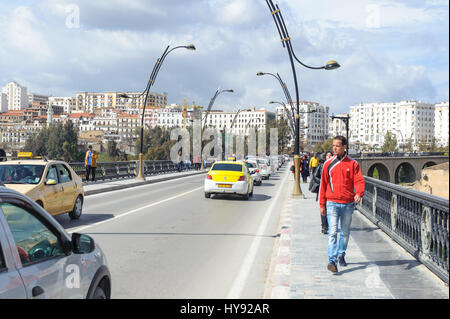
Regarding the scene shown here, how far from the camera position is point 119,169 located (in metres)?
30.3

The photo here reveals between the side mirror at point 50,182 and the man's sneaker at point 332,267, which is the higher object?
the side mirror at point 50,182

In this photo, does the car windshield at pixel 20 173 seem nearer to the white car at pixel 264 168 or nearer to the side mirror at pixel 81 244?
the side mirror at pixel 81 244

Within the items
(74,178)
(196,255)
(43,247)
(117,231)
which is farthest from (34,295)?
(74,178)

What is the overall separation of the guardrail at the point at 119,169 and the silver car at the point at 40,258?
2101 centimetres

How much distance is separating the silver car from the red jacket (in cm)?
371

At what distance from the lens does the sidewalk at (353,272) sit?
5531mm

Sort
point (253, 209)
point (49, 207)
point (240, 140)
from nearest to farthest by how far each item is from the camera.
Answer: point (49, 207) → point (253, 209) → point (240, 140)

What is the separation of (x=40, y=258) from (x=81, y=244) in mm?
559

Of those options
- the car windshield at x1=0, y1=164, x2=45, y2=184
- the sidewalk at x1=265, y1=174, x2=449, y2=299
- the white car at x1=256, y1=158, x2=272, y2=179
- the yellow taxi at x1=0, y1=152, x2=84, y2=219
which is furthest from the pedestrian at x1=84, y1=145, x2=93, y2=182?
the sidewalk at x1=265, y1=174, x2=449, y2=299

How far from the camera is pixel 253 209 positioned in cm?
1599

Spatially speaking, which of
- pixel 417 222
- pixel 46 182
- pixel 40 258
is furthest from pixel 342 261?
pixel 46 182

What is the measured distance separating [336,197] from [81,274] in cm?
407

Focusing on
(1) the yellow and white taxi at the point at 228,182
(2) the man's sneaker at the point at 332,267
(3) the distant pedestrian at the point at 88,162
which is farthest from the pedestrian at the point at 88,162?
(2) the man's sneaker at the point at 332,267
